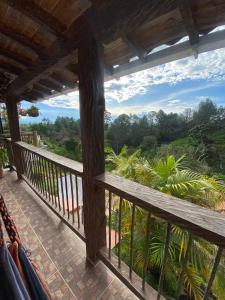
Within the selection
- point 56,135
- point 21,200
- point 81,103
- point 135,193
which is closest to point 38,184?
point 21,200

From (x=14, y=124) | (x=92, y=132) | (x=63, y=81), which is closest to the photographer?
(x=92, y=132)

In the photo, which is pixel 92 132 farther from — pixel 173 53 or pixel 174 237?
pixel 174 237

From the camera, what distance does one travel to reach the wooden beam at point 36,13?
50.2 inches

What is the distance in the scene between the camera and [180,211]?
0.95 m

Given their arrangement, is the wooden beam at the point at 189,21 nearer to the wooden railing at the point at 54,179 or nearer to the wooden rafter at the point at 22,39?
the wooden railing at the point at 54,179

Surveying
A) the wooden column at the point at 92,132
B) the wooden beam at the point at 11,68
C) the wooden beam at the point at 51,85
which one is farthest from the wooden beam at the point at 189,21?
the wooden beam at the point at 11,68

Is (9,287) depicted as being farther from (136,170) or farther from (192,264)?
(136,170)

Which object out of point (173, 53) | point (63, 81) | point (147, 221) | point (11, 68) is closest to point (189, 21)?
point (173, 53)

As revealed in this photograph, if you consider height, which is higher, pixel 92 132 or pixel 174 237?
pixel 92 132

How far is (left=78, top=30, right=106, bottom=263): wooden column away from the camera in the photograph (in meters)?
1.31

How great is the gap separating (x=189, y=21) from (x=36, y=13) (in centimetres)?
111

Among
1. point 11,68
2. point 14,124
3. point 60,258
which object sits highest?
point 11,68

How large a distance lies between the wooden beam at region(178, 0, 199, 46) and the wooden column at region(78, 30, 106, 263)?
24.4 inches

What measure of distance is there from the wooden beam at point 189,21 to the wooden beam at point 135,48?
1.16 feet
